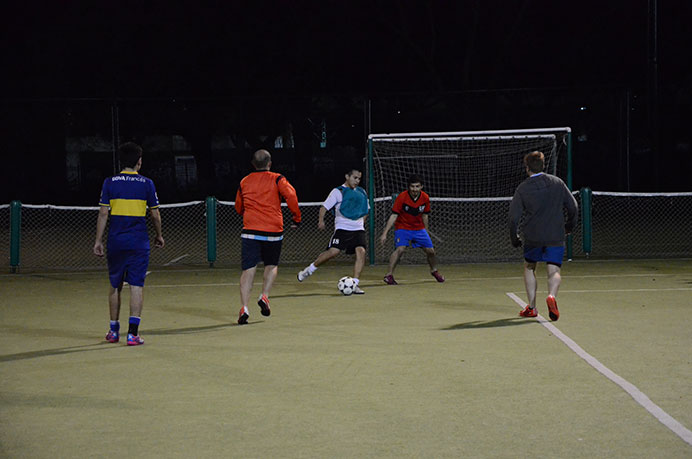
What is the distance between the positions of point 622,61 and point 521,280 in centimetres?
2718

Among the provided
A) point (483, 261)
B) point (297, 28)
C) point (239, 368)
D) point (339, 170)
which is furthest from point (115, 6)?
point (239, 368)

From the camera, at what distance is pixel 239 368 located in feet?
25.8

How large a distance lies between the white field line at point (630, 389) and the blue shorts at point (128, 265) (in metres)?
4.09

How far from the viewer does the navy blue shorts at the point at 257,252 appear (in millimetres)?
10336

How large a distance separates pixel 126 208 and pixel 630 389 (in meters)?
4.83

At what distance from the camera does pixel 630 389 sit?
682 cm

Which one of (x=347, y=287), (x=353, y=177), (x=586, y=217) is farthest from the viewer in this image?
(x=586, y=217)

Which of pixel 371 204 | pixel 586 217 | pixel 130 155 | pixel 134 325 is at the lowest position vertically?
pixel 134 325

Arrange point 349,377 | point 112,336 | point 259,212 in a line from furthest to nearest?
point 259,212 → point 112,336 → point 349,377

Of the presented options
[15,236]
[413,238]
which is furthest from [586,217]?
[15,236]

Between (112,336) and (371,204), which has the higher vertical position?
(371,204)

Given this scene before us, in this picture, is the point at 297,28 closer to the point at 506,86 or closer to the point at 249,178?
the point at 506,86

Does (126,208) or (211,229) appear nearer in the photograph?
(126,208)

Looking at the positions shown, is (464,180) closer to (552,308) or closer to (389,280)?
(389,280)
